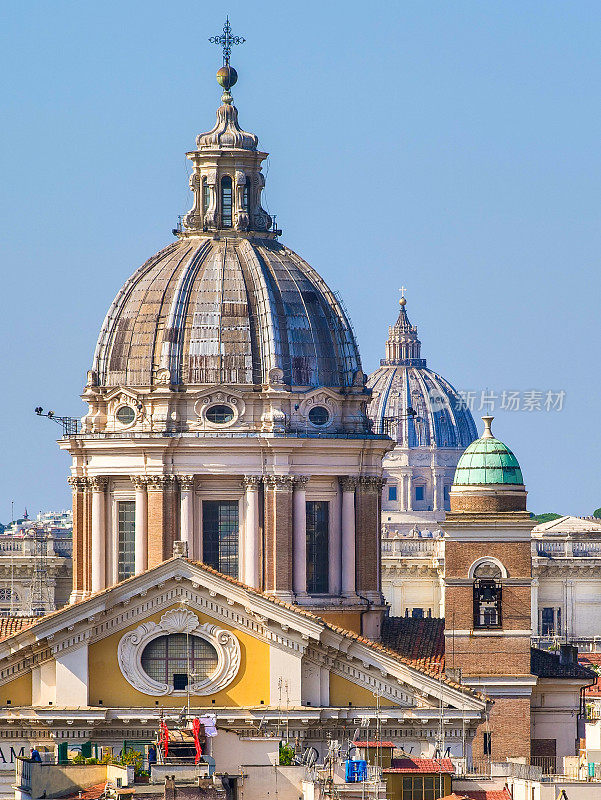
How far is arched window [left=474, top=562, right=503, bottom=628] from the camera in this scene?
125 metres

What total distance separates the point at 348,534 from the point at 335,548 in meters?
0.62

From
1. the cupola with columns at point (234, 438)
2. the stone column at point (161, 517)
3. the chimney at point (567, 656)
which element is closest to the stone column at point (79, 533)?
the cupola with columns at point (234, 438)

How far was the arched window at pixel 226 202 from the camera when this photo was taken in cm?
13588

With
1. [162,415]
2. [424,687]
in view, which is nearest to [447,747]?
[424,687]

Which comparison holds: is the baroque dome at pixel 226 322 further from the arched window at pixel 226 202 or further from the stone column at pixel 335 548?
the stone column at pixel 335 548

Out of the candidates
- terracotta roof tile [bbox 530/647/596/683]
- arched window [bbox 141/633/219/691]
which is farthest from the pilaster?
arched window [bbox 141/633/219/691]

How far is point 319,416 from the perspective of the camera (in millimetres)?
132500

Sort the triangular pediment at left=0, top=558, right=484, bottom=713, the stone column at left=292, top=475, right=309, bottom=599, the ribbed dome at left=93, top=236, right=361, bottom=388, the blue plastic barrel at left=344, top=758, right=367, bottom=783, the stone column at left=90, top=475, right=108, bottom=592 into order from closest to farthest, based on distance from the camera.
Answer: the blue plastic barrel at left=344, top=758, right=367, bottom=783
the triangular pediment at left=0, top=558, right=484, bottom=713
the stone column at left=292, top=475, right=309, bottom=599
the stone column at left=90, top=475, right=108, bottom=592
the ribbed dome at left=93, top=236, right=361, bottom=388

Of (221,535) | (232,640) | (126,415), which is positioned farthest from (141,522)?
(232,640)

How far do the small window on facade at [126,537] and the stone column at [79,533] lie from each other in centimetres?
127

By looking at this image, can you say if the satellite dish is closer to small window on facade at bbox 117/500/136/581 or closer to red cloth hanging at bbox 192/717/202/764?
A: red cloth hanging at bbox 192/717/202/764

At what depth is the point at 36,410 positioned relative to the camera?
136875mm

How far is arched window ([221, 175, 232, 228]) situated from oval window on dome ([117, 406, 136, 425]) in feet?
24.2

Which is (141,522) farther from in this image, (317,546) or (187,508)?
(317,546)
